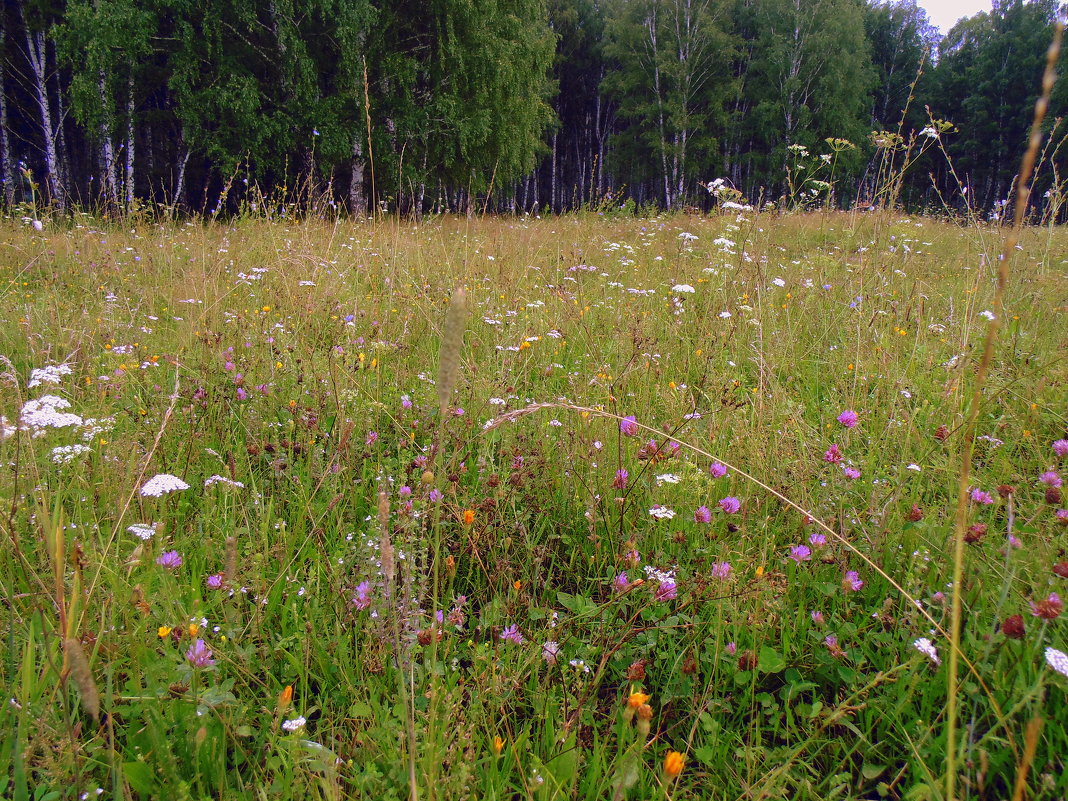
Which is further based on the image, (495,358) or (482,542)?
(495,358)

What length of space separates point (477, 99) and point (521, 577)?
12564mm

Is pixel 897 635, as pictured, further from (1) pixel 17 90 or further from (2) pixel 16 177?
(1) pixel 17 90

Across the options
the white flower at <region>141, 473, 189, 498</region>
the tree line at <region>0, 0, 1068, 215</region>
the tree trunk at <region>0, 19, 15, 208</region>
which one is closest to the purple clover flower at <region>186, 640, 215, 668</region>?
the white flower at <region>141, 473, 189, 498</region>

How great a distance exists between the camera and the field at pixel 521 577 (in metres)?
0.95

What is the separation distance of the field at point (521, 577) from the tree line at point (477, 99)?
1.03 m

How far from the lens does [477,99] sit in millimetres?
12125

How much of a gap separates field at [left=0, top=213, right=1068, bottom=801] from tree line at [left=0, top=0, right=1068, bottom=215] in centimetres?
103

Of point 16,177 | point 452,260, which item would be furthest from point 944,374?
point 16,177

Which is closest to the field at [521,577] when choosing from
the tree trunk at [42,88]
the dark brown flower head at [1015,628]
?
the dark brown flower head at [1015,628]

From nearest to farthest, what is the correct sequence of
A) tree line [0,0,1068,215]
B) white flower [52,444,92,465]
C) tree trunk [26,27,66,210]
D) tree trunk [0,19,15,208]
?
white flower [52,444,92,465], tree line [0,0,1068,215], tree trunk [26,27,66,210], tree trunk [0,19,15,208]

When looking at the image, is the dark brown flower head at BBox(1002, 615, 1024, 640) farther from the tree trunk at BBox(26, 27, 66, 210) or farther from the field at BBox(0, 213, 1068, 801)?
the tree trunk at BBox(26, 27, 66, 210)

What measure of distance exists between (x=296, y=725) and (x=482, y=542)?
0.65m

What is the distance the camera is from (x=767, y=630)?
4.16ft

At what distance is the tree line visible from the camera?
33.3 feet
